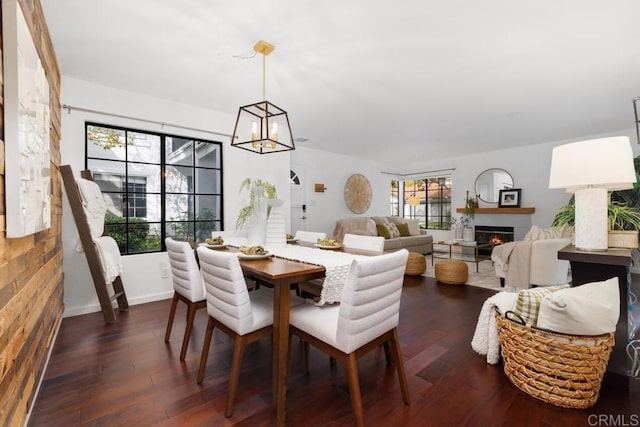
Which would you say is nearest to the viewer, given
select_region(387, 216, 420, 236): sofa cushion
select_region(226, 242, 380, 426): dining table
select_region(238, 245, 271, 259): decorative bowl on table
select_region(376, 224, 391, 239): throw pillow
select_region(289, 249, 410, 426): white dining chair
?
select_region(289, 249, 410, 426): white dining chair

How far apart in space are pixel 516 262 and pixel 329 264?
9.67ft

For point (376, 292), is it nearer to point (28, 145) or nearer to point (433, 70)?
point (28, 145)

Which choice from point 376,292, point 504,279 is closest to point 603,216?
point 376,292

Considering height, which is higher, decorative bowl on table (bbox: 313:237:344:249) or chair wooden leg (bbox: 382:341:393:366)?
decorative bowl on table (bbox: 313:237:344:249)

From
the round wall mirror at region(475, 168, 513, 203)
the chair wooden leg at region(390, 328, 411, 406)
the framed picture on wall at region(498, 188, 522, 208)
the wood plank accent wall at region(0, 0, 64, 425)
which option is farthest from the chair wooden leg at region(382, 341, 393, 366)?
the round wall mirror at region(475, 168, 513, 203)

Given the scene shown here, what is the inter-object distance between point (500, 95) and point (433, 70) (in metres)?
1.18

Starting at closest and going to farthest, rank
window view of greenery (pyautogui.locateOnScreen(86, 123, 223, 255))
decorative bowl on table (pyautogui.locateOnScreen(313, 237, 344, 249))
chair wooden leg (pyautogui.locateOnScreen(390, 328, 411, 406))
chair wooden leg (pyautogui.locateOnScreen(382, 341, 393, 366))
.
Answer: chair wooden leg (pyautogui.locateOnScreen(390, 328, 411, 406)) < chair wooden leg (pyautogui.locateOnScreen(382, 341, 393, 366)) < decorative bowl on table (pyautogui.locateOnScreen(313, 237, 344, 249)) < window view of greenery (pyautogui.locateOnScreen(86, 123, 223, 255))

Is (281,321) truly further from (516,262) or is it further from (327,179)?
(327,179)

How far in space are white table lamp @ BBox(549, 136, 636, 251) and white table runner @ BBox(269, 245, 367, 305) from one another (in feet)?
4.79

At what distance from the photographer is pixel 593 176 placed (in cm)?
172

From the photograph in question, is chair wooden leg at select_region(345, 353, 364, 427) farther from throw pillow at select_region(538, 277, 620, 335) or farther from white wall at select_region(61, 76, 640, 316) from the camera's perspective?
white wall at select_region(61, 76, 640, 316)

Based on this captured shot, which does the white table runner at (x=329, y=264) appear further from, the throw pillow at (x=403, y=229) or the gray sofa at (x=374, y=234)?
the throw pillow at (x=403, y=229)

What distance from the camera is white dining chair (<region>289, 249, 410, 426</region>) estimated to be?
1.34 meters

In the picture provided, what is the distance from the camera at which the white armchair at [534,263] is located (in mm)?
3354
